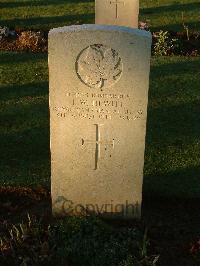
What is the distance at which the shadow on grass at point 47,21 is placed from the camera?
12453 mm

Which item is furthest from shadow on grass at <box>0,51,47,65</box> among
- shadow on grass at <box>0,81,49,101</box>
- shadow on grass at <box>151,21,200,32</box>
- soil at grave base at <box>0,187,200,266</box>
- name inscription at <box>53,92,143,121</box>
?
name inscription at <box>53,92,143,121</box>

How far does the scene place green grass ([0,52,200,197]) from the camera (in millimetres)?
6238

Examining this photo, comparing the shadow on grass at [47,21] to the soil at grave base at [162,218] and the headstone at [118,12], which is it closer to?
the headstone at [118,12]

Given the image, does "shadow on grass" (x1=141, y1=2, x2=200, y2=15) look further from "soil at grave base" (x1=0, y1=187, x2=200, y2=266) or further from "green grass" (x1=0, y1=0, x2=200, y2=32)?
"soil at grave base" (x1=0, y1=187, x2=200, y2=266)

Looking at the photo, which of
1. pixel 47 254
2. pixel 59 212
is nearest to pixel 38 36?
pixel 59 212

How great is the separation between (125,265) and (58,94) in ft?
5.46

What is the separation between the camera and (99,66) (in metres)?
4.66

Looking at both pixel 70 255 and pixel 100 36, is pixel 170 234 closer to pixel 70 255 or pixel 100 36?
pixel 70 255

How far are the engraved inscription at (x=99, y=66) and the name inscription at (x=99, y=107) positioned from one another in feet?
0.39

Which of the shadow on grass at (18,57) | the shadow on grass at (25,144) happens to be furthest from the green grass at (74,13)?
the shadow on grass at (25,144)

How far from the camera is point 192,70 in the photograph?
9.84 metres

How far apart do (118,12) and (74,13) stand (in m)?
3.94

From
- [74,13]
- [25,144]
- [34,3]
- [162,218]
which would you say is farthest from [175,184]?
[34,3]

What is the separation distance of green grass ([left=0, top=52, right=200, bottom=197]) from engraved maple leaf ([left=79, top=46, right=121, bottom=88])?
5.89ft
